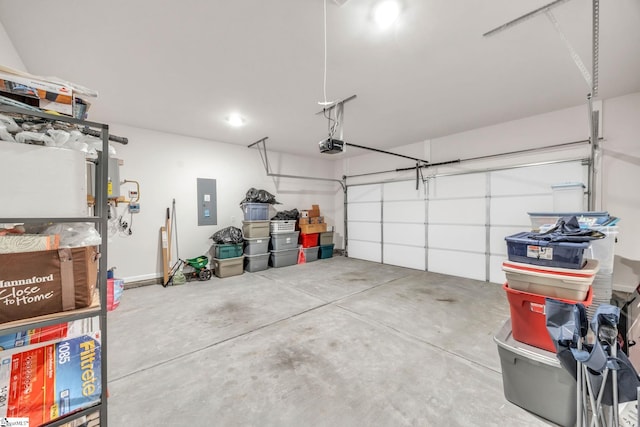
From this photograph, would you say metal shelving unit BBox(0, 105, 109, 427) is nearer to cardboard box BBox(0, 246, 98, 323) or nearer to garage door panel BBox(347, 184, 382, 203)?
cardboard box BBox(0, 246, 98, 323)

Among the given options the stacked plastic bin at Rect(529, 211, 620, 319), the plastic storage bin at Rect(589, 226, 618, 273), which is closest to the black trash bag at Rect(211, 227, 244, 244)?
the stacked plastic bin at Rect(529, 211, 620, 319)

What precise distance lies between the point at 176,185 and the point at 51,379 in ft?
14.3

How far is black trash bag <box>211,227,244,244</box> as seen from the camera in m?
5.07

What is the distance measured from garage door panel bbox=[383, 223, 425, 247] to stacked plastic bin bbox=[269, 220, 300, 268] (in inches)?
92.8

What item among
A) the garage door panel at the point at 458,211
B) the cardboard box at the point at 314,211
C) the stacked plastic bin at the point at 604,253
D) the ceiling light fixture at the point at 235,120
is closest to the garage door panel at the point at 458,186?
the garage door panel at the point at 458,211

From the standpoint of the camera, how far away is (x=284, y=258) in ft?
19.3

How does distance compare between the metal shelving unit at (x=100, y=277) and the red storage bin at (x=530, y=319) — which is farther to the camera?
the red storage bin at (x=530, y=319)

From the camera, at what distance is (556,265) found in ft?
5.21

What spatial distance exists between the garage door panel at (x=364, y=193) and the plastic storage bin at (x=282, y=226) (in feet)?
6.96

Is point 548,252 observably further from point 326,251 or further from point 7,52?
point 326,251

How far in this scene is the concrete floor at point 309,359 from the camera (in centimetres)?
162

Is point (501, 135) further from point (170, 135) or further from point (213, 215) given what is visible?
point (170, 135)

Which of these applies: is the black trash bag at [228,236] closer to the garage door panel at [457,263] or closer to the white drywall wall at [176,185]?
the white drywall wall at [176,185]

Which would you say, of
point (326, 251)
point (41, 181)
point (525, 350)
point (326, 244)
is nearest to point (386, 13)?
point (41, 181)
